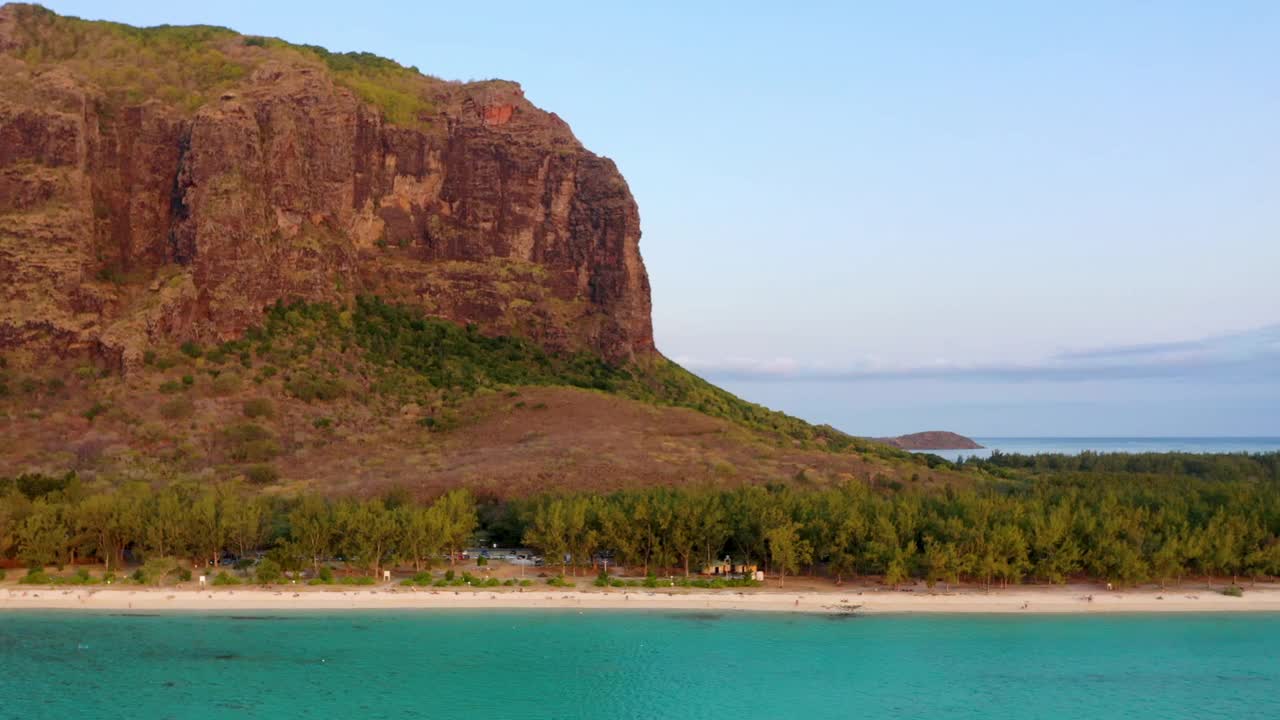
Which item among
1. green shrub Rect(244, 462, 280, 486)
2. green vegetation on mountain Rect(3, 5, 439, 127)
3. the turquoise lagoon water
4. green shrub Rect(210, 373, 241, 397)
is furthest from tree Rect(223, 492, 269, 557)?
green vegetation on mountain Rect(3, 5, 439, 127)

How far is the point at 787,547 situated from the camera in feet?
210

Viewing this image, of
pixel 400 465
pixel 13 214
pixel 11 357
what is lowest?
pixel 400 465

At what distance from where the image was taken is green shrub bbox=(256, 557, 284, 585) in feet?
211

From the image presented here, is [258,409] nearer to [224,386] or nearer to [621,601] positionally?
[224,386]

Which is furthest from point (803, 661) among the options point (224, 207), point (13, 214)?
point (13, 214)

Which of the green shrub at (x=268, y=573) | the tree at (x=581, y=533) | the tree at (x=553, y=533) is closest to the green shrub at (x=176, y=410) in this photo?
the green shrub at (x=268, y=573)

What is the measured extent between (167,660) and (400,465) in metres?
45.6

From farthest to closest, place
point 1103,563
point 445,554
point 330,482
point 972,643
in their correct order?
1. point 330,482
2. point 445,554
3. point 1103,563
4. point 972,643

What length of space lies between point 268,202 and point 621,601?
243ft

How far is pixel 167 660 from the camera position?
4903 centimetres

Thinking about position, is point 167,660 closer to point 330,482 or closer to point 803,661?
point 803,661

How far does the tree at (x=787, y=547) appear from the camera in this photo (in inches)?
2527

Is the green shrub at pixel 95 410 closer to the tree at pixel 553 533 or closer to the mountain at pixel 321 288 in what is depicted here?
the mountain at pixel 321 288

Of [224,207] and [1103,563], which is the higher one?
[224,207]
